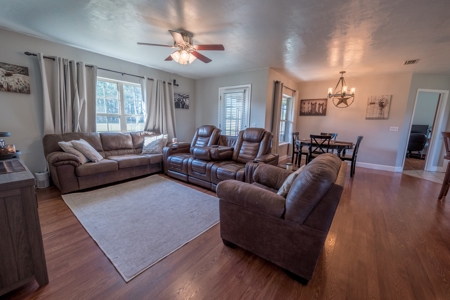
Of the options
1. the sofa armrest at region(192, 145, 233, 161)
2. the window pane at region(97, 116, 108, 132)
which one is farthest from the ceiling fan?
the window pane at region(97, 116, 108, 132)

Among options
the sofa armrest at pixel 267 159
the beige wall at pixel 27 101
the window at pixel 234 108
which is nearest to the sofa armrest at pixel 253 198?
the sofa armrest at pixel 267 159

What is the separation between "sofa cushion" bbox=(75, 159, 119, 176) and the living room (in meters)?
0.56

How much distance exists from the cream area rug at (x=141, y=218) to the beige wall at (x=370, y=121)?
15.3 feet

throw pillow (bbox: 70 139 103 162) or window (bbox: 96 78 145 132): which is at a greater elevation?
window (bbox: 96 78 145 132)

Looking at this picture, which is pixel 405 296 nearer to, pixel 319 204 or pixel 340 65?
pixel 319 204

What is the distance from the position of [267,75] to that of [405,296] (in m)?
4.06

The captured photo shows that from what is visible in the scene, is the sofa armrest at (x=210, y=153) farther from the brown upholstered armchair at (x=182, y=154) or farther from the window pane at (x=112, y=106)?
the window pane at (x=112, y=106)

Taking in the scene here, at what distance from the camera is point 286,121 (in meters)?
5.63

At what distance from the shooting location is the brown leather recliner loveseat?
2.91m

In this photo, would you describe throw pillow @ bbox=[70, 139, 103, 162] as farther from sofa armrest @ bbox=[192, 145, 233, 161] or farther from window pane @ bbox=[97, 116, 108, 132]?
sofa armrest @ bbox=[192, 145, 233, 161]

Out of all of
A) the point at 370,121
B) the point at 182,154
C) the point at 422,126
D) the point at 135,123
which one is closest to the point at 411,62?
the point at 370,121

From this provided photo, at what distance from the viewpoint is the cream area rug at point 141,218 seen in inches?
63.9

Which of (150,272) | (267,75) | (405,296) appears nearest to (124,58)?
(267,75)

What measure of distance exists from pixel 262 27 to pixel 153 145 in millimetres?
3095
